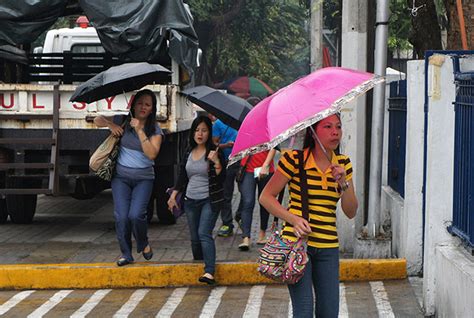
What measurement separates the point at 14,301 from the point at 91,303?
712 mm

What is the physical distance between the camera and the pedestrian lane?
9023mm

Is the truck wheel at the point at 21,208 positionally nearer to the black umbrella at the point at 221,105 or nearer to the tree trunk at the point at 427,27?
the black umbrella at the point at 221,105

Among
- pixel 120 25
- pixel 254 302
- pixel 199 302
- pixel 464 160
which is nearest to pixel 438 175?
pixel 464 160

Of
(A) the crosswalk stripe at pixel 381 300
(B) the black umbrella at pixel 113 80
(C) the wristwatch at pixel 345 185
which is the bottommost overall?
(A) the crosswalk stripe at pixel 381 300

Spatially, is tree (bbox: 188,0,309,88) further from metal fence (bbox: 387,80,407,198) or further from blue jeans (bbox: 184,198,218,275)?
blue jeans (bbox: 184,198,218,275)

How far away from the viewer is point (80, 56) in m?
→ 14.9

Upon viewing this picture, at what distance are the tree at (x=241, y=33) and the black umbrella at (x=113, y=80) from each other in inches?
1049

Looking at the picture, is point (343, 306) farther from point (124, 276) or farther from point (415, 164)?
point (124, 276)

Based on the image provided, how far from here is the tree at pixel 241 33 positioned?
40344mm

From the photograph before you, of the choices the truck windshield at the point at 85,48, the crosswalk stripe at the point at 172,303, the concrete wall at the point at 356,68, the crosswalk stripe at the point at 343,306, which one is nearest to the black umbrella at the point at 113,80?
the concrete wall at the point at 356,68

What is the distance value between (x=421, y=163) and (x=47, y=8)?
585cm

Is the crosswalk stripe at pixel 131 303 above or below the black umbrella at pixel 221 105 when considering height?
below

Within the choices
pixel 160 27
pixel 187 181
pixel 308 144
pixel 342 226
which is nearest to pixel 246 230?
pixel 342 226

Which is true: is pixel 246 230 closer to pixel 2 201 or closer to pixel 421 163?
pixel 421 163
